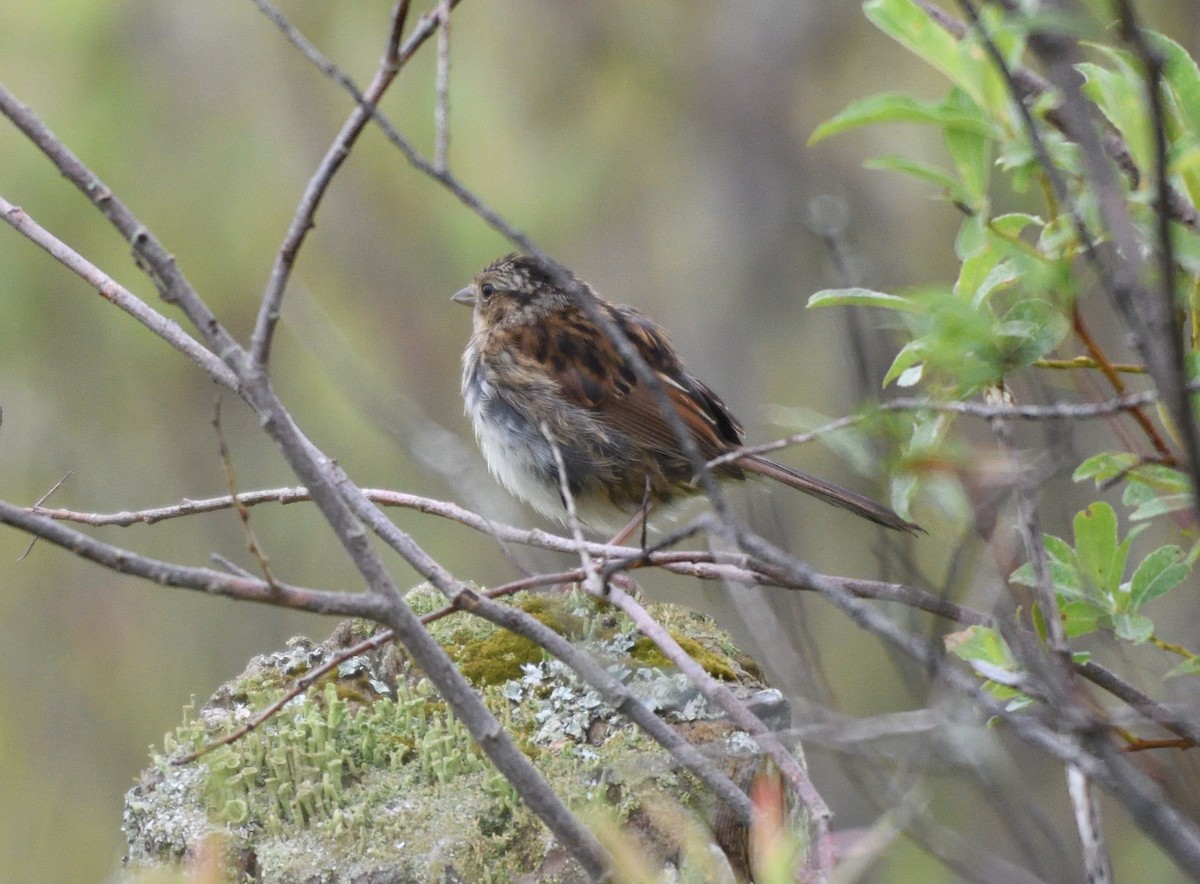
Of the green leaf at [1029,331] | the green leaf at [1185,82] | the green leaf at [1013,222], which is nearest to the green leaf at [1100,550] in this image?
the green leaf at [1029,331]

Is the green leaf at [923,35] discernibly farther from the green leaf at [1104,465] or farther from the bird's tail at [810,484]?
the bird's tail at [810,484]

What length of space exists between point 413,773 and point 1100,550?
1.23 meters

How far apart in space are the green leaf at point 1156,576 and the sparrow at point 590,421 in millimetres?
2131

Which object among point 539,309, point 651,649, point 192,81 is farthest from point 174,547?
point 651,649

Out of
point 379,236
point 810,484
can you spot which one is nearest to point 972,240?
point 810,484

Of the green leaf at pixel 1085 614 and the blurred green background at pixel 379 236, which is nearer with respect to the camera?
the green leaf at pixel 1085 614

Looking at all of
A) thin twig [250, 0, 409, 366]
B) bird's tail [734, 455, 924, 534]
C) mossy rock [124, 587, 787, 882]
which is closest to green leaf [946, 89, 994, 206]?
thin twig [250, 0, 409, 366]

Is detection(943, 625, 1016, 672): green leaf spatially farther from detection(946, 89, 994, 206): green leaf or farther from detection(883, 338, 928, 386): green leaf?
detection(946, 89, 994, 206): green leaf

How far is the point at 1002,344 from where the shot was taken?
1600mm

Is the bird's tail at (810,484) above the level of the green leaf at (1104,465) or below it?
below

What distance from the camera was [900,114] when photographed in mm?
1540

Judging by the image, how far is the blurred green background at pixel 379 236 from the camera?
7340 mm

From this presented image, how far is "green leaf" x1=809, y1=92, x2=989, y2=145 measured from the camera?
58.2 inches

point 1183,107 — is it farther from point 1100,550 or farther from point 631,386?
point 631,386
